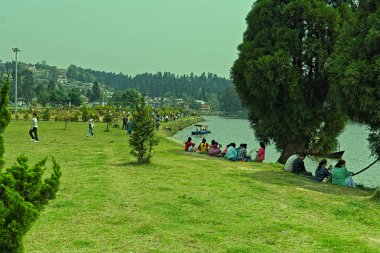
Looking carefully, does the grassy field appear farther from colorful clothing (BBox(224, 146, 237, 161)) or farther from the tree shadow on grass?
colorful clothing (BBox(224, 146, 237, 161))

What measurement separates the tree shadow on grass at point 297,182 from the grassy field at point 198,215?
0.15ft

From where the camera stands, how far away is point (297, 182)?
1558 cm

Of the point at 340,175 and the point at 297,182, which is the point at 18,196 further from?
the point at 340,175

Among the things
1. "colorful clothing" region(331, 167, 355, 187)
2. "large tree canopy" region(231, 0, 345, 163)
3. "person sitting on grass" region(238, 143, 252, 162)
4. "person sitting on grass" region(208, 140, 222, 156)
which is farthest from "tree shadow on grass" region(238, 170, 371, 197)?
"large tree canopy" region(231, 0, 345, 163)

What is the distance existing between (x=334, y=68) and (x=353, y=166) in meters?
15.4

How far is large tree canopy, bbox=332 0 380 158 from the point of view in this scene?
52.3ft

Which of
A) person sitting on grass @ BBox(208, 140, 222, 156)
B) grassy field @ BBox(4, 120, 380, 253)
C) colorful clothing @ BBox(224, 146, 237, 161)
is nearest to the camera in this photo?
grassy field @ BBox(4, 120, 380, 253)

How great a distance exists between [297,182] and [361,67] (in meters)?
4.80

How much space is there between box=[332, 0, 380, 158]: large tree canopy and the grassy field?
359cm

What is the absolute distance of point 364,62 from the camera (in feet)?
52.9

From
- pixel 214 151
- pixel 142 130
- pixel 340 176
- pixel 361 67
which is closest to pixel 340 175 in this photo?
pixel 340 176

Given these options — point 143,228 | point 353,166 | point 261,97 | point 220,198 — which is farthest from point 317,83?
point 143,228

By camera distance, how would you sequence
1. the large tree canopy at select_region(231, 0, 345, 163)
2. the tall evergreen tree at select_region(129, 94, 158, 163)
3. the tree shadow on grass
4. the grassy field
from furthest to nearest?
the large tree canopy at select_region(231, 0, 345, 163) < the tall evergreen tree at select_region(129, 94, 158, 163) < the tree shadow on grass < the grassy field

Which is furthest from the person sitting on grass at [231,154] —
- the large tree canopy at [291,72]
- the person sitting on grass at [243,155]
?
the large tree canopy at [291,72]
